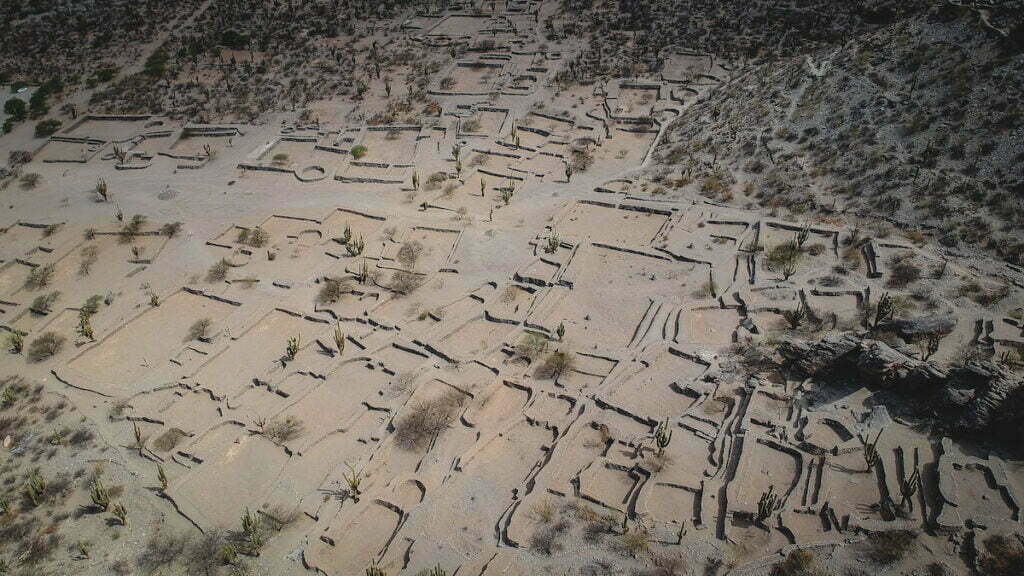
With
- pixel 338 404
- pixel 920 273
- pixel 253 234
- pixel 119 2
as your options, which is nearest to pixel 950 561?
pixel 920 273

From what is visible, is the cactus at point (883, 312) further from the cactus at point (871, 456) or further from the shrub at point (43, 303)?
the shrub at point (43, 303)

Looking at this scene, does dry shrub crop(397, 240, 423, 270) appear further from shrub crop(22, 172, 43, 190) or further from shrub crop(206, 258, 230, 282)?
shrub crop(22, 172, 43, 190)

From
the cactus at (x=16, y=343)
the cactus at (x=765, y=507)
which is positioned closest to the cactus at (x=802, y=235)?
the cactus at (x=765, y=507)

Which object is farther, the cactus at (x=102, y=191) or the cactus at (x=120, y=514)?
the cactus at (x=102, y=191)

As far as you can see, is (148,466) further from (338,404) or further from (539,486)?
(539,486)

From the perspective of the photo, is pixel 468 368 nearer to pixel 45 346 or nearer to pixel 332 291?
→ pixel 332 291
